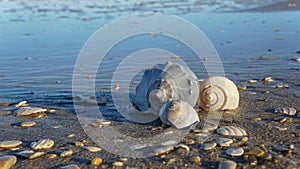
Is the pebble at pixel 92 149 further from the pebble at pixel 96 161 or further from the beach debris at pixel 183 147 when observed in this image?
the beach debris at pixel 183 147

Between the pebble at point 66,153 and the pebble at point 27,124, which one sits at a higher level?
the pebble at point 27,124

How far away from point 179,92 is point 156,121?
39 centimetres

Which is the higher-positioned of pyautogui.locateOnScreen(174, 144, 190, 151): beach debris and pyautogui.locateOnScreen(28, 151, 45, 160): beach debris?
pyautogui.locateOnScreen(28, 151, 45, 160): beach debris

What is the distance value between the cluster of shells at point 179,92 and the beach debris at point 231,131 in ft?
0.95

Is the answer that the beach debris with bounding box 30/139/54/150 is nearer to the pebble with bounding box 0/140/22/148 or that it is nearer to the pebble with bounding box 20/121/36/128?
the pebble with bounding box 0/140/22/148

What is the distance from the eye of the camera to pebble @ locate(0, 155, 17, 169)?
2.72m

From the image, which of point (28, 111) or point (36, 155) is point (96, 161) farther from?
point (28, 111)

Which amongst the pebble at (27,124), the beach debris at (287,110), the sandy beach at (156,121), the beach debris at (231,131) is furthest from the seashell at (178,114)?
the pebble at (27,124)

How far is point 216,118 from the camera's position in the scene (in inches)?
145

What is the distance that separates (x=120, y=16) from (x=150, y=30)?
419 centimetres

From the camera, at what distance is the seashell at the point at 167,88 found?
365 centimetres

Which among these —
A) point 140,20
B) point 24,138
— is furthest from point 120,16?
point 24,138

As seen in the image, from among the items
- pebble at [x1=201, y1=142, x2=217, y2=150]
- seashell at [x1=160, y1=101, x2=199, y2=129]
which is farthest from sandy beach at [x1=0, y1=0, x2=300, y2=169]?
seashell at [x1=160, y1=101, x2=199, y2=129]

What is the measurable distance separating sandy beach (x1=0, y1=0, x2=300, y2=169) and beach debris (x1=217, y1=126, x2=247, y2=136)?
1.9 inches
